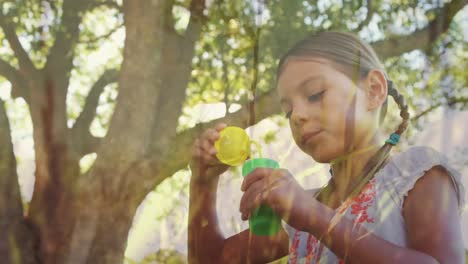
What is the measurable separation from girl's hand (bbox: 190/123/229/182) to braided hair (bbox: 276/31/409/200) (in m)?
0.14

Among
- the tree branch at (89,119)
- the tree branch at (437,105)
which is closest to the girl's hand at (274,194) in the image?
Result: the tree branch at (437,105)

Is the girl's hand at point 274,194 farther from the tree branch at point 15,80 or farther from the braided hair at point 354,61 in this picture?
the tree branch at point 15,80

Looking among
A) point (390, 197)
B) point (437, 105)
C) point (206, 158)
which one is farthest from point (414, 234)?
point (437, 105)

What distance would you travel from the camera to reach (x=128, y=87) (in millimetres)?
1873

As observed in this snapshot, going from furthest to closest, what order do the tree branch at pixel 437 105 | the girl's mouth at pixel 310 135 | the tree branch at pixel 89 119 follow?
1. the tree branch at pixel 89 119
2. the tree branch at pixel 437 105
3. the girl's mouth at pixel 310 135

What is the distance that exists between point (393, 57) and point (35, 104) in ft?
Answer: 3.94

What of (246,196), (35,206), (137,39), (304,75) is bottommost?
(35,206)

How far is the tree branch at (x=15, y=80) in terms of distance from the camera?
207cm

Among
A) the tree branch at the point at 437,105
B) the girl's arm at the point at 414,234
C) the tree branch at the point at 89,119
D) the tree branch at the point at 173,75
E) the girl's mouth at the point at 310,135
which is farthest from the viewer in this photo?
the tree branch at the point at 89,119

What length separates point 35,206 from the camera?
201 centimetres

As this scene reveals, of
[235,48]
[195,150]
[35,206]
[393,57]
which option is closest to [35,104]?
[35,206]

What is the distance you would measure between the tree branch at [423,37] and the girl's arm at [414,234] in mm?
1186

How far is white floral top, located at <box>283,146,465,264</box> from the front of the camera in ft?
2.47

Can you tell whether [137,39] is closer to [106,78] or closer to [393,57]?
[106,78]
